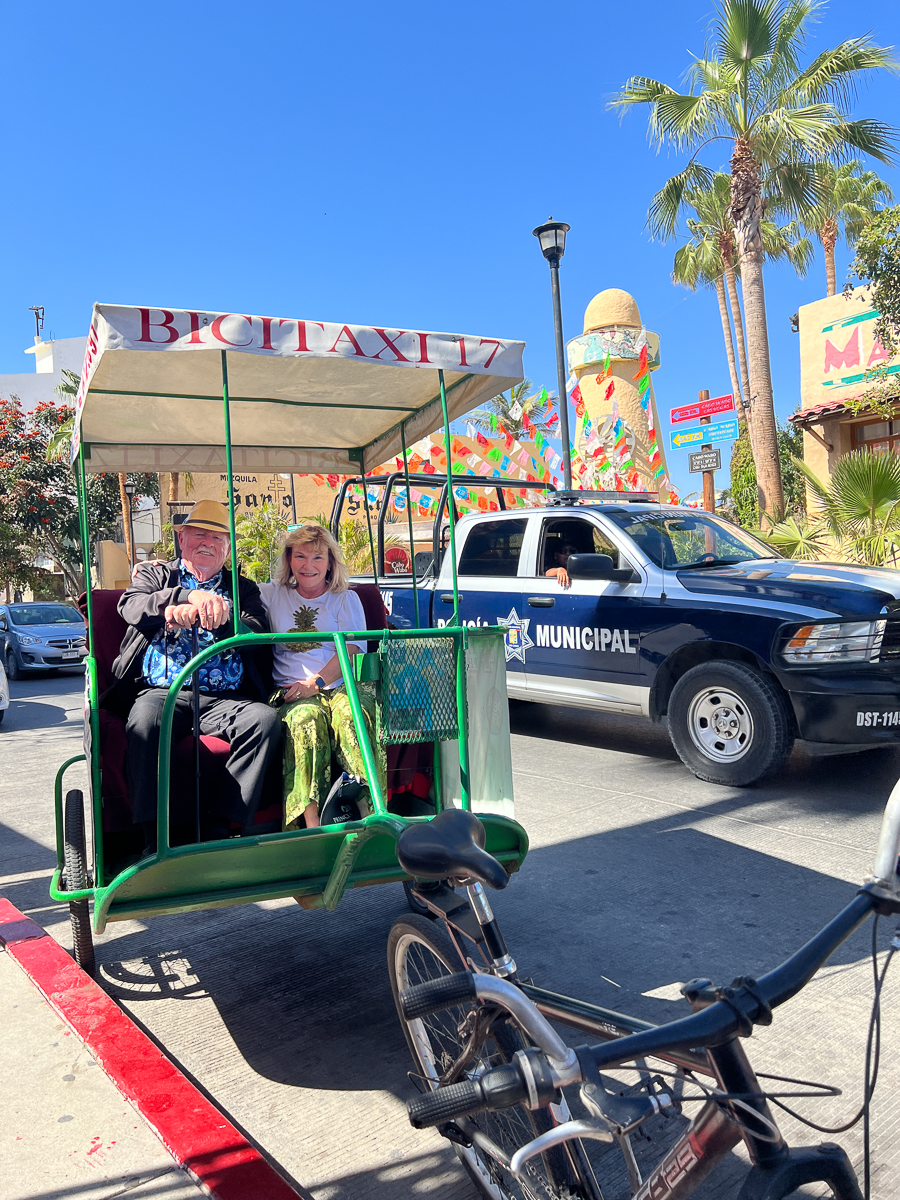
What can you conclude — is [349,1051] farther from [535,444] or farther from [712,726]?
[535,444]

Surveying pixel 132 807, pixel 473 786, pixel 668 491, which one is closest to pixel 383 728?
pixel 473 786

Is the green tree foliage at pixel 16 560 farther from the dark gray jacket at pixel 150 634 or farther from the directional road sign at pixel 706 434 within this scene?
the dark gray jacket at pixel 150 634

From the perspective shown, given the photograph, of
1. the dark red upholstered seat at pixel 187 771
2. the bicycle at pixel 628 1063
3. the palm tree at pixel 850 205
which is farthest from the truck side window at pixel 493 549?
the palm tree at pixel 850 205

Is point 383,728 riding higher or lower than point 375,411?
lower

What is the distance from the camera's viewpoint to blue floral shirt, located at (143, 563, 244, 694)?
4.08 m

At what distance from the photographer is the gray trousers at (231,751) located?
351 cm

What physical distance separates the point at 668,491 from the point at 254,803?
22.8 m

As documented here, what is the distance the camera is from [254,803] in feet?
11.9

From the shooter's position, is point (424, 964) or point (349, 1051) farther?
point (349, 1051)

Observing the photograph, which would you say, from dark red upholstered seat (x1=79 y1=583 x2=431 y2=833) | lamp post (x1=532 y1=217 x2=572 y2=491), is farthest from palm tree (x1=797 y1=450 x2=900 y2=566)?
dark red upholstered seat (x1=79 y1=583 x2=431 y2=833)

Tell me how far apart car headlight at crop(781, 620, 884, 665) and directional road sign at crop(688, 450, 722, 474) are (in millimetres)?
6887

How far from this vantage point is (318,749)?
145 inches

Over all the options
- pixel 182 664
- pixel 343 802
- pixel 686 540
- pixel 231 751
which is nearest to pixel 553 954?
pixel 343 802

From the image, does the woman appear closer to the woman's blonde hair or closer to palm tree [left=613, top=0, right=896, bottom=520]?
the woman's blonde hair
